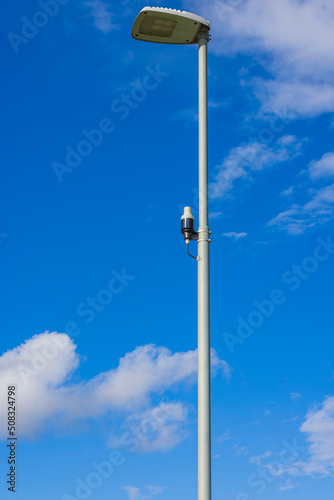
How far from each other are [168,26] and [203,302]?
13.7 ft

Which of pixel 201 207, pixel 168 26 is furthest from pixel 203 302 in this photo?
pixel 168 26

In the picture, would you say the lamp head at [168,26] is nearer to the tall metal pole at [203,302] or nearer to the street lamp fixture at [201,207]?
the street lamp fixture at [201,207]

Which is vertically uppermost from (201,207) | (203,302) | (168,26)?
(168,26)

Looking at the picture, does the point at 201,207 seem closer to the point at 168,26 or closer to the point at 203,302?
the point at 203,302

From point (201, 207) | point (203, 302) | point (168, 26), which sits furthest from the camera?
point (168, 26)

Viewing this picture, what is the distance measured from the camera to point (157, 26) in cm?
979

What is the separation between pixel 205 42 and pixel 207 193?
2.45 m

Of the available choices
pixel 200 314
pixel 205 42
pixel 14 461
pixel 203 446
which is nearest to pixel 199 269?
pixel 200 314

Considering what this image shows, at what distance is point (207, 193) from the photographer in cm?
907

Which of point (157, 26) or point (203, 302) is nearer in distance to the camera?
point (203, 302)

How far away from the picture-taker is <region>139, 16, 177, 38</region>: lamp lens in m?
9.66

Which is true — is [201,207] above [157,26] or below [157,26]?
below

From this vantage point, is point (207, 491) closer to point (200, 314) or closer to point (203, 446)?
point (203, 446)

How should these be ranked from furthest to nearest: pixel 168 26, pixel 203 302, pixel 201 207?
pixel 168 26
pixel 201 207
pixel 203 302
